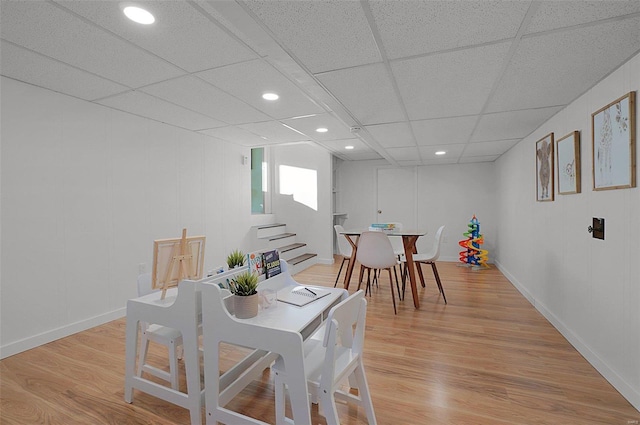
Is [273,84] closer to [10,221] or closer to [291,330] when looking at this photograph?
[291,330]

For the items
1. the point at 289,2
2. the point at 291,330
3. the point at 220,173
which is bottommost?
the point at 291,330

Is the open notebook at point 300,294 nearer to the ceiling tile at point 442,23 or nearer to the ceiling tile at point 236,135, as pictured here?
the ceiling tile at point 442,23

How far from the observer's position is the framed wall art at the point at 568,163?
2445 millimetres

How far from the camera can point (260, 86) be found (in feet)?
8.05

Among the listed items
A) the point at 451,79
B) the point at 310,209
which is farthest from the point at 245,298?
the point at 310,209

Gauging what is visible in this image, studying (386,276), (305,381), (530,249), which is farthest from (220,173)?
(530,249)

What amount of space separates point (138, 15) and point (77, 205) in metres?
2.10

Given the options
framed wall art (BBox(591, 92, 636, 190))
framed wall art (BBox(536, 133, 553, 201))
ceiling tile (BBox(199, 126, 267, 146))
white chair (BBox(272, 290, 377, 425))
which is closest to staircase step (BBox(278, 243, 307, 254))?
ceiling tile (BBox(199, 126, 267, 146))

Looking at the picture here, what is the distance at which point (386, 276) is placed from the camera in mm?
4949

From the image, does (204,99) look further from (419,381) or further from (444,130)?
(419,381)

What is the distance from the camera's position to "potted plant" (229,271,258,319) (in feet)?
5.04

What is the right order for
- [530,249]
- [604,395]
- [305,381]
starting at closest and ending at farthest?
[305,381], [604,395], [530,249]

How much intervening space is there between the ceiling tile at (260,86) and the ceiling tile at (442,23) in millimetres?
912

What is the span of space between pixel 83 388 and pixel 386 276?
3.99m
